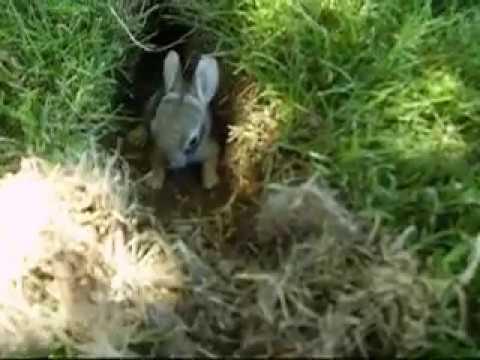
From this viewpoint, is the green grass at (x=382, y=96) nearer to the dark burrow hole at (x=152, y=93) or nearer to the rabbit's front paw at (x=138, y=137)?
the dark burrow hole at (x=152, y=93)

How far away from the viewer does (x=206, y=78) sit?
12.0ft

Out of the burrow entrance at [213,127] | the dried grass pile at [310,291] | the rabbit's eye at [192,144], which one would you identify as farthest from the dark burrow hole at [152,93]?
the dried grass pile at [310,291]

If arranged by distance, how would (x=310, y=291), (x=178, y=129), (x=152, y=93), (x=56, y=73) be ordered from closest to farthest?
(x=310, y=291), (x=178, y=129), (x=56, y=73), (x=152, y=93)

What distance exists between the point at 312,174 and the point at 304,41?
0.49 metres

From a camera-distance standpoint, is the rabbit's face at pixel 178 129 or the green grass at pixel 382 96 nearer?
the green grass at pixel 382 96

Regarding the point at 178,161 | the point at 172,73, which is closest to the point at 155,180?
the point at 178,161

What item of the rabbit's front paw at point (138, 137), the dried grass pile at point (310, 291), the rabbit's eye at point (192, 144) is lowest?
the dried grass pile at point (310, 291)

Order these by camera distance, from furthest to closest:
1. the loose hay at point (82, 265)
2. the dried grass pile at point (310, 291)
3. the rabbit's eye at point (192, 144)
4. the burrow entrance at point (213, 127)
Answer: the rabbit's eye at point (192, 144) < the burrow entrance at point (213, 127) < the loose hay at point (82, 265) < the dried grass pile at point (310, 291)

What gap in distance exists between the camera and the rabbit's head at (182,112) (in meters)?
3.54

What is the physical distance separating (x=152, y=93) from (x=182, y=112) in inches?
12.3

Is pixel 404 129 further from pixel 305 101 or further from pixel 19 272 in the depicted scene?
pixel 19 272

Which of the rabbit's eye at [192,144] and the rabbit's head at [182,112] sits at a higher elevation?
the rabbit's head at [182,112]

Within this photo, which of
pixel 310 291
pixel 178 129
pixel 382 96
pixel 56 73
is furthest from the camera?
pixel 56 73

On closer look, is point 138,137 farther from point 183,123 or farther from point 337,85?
point 337,85
